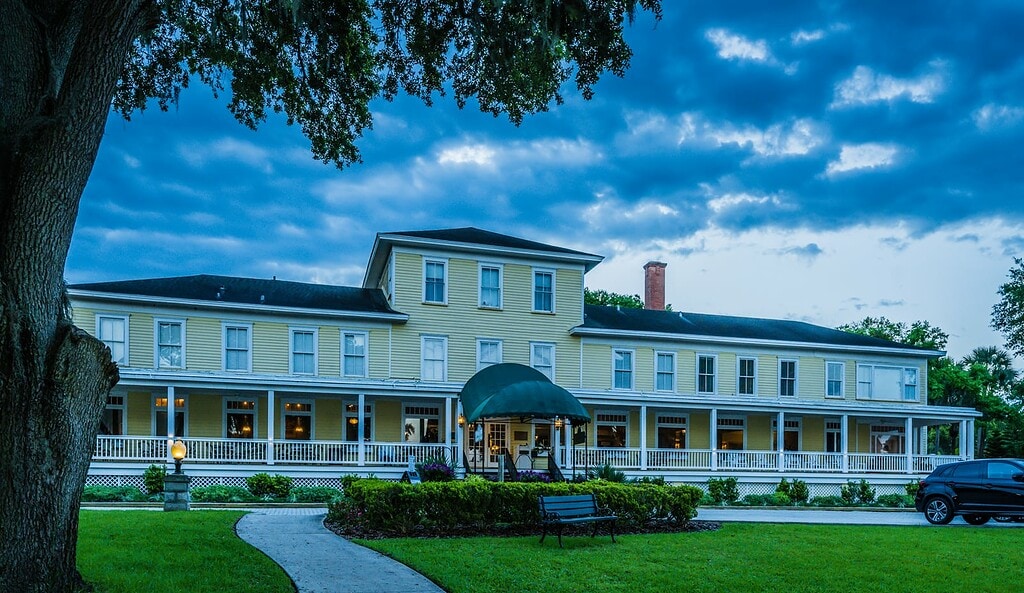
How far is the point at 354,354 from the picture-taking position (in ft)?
89.0

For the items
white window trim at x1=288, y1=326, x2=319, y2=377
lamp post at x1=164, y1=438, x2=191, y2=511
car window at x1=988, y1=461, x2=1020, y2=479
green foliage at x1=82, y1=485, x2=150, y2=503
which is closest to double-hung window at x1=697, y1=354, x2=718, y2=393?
Answer: car window at x1=988, y1=461, x2=1020, y2=479

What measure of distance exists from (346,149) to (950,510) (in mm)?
15865

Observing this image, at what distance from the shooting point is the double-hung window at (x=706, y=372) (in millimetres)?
30953

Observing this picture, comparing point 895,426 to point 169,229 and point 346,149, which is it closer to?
point 346,149

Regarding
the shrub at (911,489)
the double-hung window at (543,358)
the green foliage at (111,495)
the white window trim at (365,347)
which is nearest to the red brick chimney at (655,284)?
the double-hung window at (543,358)

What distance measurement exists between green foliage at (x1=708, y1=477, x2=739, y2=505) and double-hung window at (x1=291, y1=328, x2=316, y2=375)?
13.8m

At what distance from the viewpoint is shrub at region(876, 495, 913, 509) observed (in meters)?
26.0

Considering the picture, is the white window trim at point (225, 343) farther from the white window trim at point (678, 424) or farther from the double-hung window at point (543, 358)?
the white window trim at point (678, 424)

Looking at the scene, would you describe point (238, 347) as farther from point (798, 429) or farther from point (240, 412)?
point (798, 429)

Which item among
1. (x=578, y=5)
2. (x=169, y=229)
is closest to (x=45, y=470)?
(x=578, y=5)

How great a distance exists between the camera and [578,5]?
10008 mm

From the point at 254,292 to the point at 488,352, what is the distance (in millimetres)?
8716

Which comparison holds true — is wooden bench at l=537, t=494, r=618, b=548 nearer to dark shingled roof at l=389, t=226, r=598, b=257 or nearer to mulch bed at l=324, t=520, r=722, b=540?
mulch bed at l=324, t=520, r=722, b=540

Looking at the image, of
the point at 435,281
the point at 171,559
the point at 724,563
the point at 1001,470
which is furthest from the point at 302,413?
the point at 1001,470
